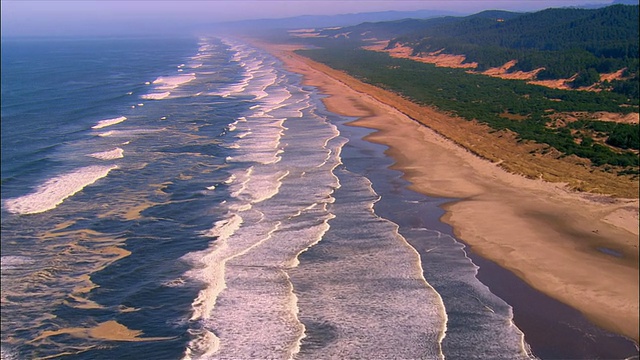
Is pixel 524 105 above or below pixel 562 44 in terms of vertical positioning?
below

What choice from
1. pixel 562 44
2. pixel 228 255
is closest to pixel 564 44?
pixel 562 44

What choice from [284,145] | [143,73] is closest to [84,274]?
[284,145]

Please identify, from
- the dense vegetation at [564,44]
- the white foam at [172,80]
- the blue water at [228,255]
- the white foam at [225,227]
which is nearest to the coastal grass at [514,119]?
the dense vegetation at [564,44]

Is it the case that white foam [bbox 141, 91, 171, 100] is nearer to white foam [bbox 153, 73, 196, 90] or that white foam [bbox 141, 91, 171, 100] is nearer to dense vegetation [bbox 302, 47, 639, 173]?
white foam [bbox 153, 73, 196, 90]

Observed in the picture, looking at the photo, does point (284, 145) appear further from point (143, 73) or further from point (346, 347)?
point (143, 73)

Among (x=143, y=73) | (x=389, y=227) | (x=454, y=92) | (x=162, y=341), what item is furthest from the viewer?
(x=143, y=73)

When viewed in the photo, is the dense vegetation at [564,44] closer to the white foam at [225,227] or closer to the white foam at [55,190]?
the white foam at [225,227]

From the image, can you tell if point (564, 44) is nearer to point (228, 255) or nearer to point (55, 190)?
point (55, 190)
